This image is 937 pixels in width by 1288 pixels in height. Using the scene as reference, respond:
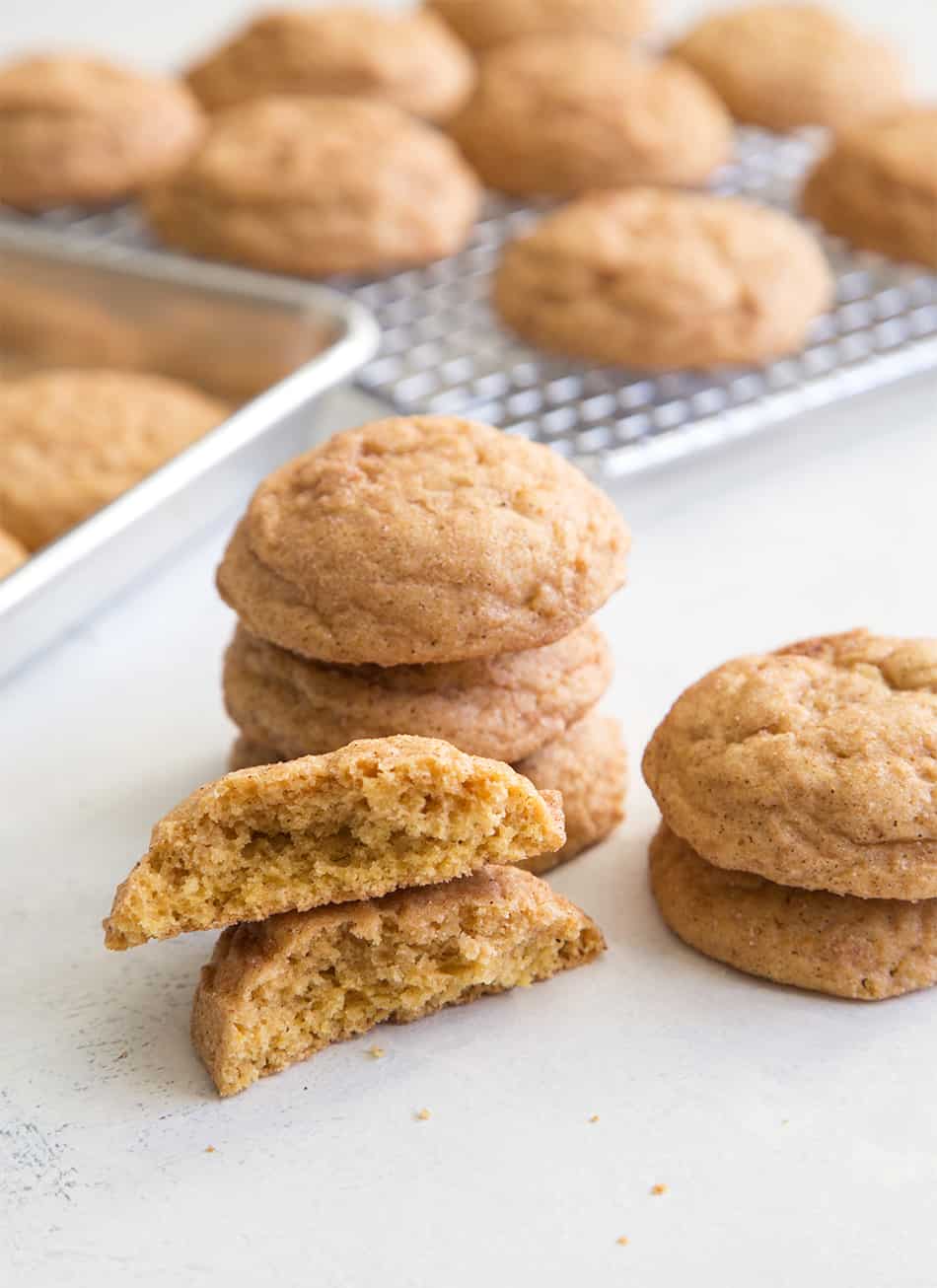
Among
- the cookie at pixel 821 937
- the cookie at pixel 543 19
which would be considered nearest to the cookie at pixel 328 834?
the cookie at pixel 821 937

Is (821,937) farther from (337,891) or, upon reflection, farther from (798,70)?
(798,70)

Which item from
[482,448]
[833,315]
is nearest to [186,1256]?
[482,448]

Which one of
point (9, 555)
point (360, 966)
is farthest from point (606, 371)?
point (360, 966)

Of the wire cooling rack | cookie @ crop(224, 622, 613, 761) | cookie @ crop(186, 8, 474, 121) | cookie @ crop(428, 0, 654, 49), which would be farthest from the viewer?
cookie @ crop(428, 0, 654, 49)

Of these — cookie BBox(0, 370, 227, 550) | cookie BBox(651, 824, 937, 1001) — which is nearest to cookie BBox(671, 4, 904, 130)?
cookie BBox(0, 370, 227, 550)

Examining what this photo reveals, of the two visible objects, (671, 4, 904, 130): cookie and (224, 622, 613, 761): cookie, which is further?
(671, 4, 904, 130): cookie

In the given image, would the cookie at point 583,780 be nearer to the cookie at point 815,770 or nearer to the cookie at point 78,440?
the cookie at point 815,770

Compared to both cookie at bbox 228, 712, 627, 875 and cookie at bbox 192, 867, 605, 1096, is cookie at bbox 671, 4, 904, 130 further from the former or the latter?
cookie at bbox 192, 867, 605, 1096
